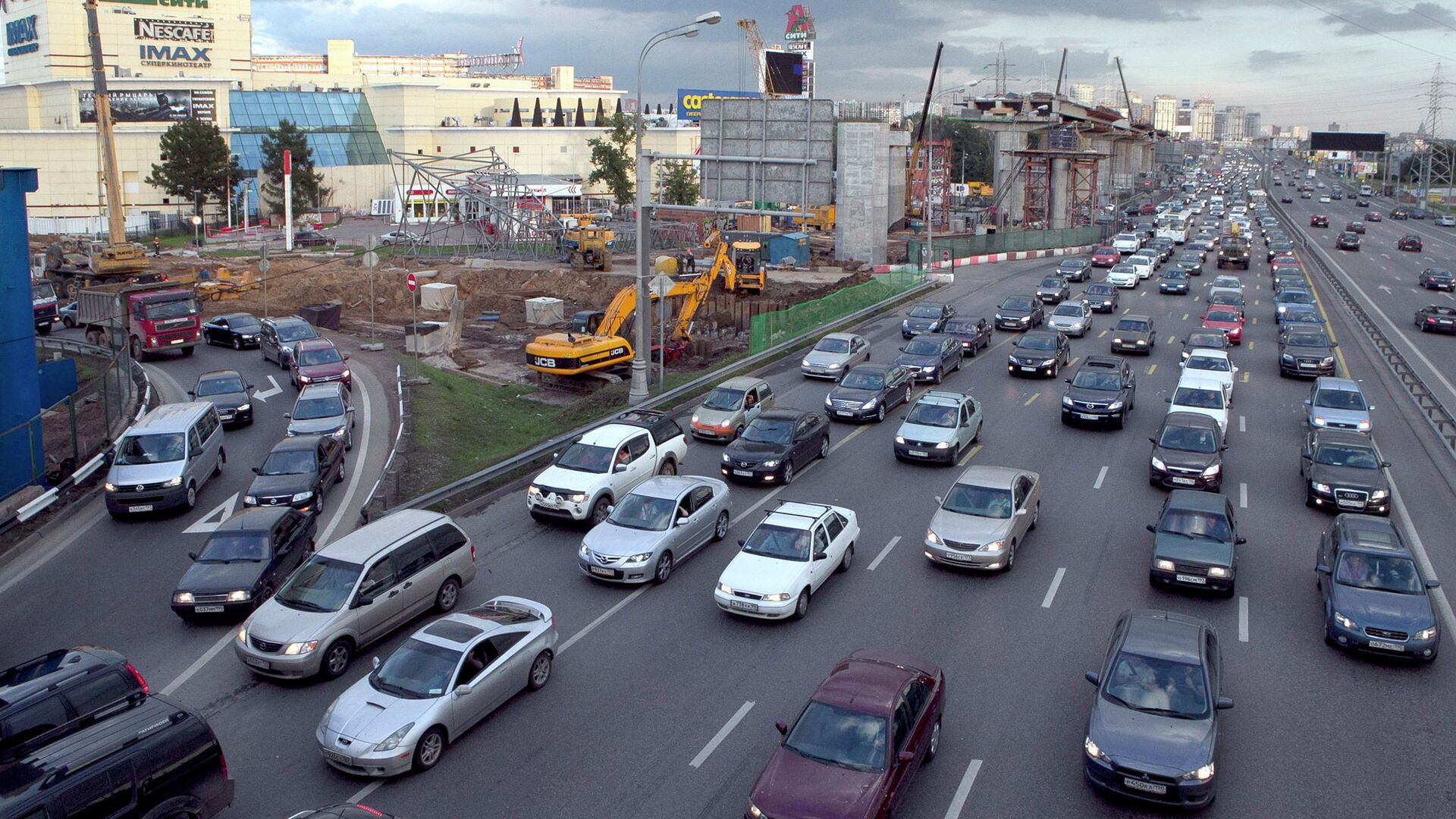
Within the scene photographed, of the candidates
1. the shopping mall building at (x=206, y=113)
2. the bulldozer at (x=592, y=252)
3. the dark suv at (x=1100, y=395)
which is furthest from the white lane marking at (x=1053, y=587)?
the shopping mall building at (x=206, y=113)

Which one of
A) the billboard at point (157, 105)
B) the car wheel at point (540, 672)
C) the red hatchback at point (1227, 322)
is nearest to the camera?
the car wheel at point (540, 672)

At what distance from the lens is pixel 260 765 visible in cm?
1202

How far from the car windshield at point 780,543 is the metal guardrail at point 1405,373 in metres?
18.2

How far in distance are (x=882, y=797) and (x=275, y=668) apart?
8524mm

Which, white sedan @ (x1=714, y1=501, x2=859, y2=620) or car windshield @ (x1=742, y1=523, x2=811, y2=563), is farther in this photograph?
car windshield @ (x1=742, y1=523, x2=811, y2=563)

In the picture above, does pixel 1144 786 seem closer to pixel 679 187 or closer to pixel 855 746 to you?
pixel 855 746

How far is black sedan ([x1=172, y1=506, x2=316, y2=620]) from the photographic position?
1576cm

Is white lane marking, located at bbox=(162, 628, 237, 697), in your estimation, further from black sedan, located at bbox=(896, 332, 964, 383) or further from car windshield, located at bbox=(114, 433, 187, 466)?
black sedan, located at bbox=(896, 332, 964, 383)

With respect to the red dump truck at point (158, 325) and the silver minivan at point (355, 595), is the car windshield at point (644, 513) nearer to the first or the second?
the silver minivan at point (355, 595)

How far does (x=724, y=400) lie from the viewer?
2741cm

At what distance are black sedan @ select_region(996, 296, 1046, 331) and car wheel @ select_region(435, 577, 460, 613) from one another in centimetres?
3156

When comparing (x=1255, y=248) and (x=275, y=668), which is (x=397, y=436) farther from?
(x=1255, y=248)

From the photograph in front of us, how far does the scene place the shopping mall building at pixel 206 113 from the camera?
90062 millimetres

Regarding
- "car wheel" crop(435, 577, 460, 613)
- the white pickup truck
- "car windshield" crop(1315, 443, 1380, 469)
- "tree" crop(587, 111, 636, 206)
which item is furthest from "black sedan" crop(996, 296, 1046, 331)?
"tree" crop(587, 111, 636, 206)
